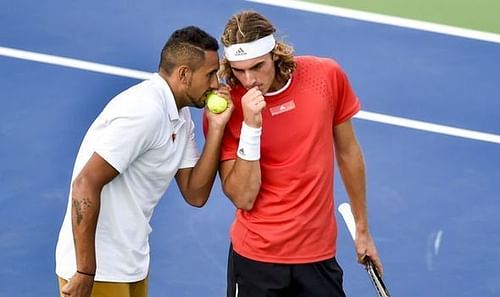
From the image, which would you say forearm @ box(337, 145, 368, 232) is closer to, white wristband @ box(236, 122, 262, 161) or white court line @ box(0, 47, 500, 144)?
white wristband @ box(236, 122, 262, 161)

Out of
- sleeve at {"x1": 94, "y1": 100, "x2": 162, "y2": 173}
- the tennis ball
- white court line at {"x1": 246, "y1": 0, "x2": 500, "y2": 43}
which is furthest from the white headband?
white court line at {"x1": 246, "y1": 0, "x2": 500, "y2": 43}

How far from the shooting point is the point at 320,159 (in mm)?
7098

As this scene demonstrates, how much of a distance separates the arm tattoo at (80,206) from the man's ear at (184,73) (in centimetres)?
82

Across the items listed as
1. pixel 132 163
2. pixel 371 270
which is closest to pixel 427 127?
pixel 371 270

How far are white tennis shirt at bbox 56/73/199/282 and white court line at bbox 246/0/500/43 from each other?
465 cm

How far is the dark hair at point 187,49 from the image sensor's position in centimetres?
691

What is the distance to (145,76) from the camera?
1075cm

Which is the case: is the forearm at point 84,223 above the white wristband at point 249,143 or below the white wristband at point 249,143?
below

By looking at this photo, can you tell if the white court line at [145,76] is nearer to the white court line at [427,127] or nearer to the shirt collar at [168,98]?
the white court line at [427,127]

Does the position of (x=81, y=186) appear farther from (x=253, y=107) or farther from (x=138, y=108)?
(x=253, y=107)

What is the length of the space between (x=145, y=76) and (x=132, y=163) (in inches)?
157

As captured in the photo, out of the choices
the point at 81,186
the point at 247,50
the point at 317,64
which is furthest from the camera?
the point at 317,64

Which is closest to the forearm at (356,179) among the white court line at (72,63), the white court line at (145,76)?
the white court line at (145,76)

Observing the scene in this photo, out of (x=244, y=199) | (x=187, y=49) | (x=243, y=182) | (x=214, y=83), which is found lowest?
(x=244, y=199)
